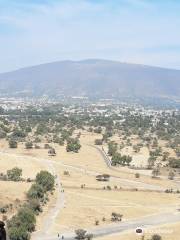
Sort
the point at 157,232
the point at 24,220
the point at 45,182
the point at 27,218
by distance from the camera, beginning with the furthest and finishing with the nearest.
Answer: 1. the point at 45,182
2. the point at 157,232
3. the point at 27,218
4. the point at 24,220

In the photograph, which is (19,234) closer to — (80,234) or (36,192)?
(80,234)

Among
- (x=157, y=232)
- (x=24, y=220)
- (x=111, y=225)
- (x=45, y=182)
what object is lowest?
(x=111, y=225)

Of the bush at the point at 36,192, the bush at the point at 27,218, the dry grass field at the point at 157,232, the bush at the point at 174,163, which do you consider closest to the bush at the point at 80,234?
the dry grass field at the point at 157,232

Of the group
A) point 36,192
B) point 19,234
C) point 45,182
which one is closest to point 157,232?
point 19,234

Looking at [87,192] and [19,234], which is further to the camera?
[87,192]

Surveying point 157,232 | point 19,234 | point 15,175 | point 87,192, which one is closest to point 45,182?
point 87,192

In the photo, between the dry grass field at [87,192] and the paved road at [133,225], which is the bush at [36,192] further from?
the paved road at [133,225]

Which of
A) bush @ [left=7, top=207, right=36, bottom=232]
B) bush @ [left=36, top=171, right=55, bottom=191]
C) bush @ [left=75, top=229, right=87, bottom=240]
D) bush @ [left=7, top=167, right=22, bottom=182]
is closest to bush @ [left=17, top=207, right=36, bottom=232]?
bush @ [left=7, top=207, right=36, bottom=232]

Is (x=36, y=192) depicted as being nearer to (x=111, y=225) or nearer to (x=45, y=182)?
(x=45, y=182)

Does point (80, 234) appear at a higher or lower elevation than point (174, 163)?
higher

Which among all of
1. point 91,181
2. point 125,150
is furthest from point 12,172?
point 125,150

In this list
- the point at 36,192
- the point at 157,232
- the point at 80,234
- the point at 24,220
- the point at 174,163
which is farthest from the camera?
the point at 174,163

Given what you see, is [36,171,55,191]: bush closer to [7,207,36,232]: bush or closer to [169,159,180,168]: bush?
[7,207,36,232]: bush
